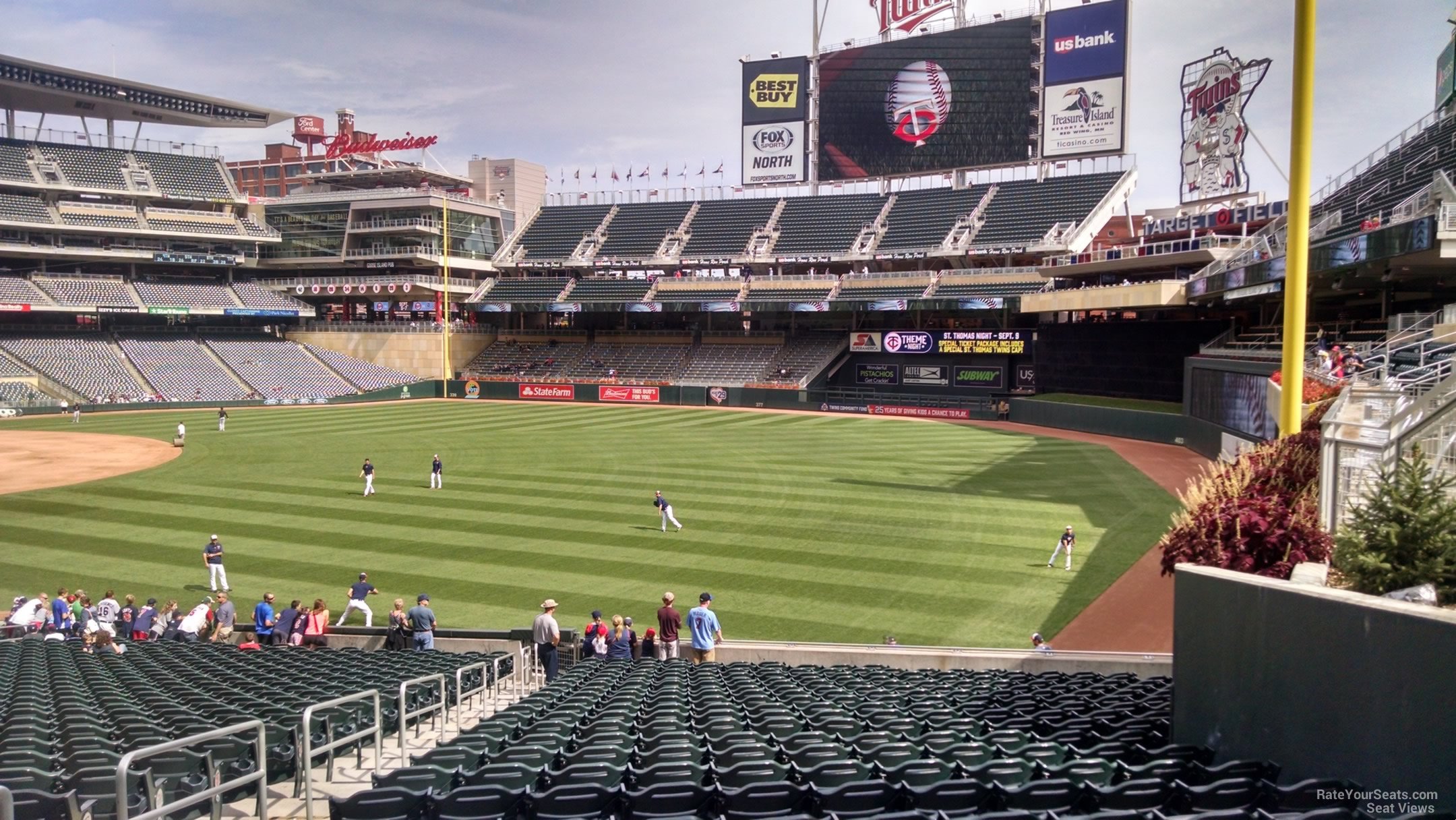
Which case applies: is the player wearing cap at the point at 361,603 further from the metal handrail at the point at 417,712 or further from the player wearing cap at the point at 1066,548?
the player wearing cap at the point at 1066,548

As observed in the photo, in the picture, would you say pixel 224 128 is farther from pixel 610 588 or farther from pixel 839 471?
pixel 610 588

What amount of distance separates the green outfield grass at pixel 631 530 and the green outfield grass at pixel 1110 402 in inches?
213

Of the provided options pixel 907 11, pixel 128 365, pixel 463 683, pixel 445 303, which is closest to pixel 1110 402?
pixel 907 11

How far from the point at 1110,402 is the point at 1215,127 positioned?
14471mm

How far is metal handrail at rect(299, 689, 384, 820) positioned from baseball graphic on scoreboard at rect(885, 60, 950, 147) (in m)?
60.2

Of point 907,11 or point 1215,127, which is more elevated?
point 907,11

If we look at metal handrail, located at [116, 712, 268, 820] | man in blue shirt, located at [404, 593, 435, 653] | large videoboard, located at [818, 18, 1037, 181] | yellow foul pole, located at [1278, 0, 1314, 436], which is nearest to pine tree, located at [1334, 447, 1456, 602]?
yellow foul pole, located at [1278, 0, 1314, 436]

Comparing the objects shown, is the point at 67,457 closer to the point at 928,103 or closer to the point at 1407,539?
the point at 1407,539

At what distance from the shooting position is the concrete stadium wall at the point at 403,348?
241ft

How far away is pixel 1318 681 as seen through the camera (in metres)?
5.91

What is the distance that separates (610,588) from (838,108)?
175 ft

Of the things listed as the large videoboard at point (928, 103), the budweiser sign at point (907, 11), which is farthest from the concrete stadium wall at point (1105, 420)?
the budweiser sign at point (907, 11)

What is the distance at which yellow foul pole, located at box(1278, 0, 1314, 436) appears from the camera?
10.5 meters

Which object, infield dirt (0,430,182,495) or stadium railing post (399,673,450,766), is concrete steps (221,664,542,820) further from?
infield dirt (0,430,182,495)
